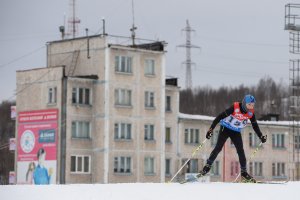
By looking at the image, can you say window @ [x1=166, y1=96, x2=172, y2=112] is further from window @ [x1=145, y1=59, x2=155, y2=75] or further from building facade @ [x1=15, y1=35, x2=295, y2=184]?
window @ [x1=145, y1=59, x2=155, y2=75]

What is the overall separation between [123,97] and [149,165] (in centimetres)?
572

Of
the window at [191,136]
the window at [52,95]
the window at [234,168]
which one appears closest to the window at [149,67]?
the window at [191,136]

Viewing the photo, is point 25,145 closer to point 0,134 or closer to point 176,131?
point 176,131

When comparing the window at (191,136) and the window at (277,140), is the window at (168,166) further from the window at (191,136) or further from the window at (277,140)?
the window at (277,140)

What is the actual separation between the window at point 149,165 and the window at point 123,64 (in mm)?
6941

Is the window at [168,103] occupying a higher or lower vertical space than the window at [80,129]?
higher

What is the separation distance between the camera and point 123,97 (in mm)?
74062

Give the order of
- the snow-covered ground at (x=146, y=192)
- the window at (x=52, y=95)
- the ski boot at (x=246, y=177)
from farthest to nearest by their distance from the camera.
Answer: the window at (x=52, y=95), the ski boot at (x=246, y=177), the snow-covered ground at (x=146, y=192)

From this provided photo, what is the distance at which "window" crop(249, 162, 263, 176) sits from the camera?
85.3 meters

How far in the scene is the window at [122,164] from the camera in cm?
7244

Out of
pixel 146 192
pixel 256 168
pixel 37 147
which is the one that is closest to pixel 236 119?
pixel 146 192

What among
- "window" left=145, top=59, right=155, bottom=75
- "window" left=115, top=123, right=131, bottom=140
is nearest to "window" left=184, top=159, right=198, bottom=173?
"window" left=115, top=123, right=131, bottom=140

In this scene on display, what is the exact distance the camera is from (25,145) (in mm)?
74688

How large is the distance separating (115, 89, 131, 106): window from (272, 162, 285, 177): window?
63.6ft
